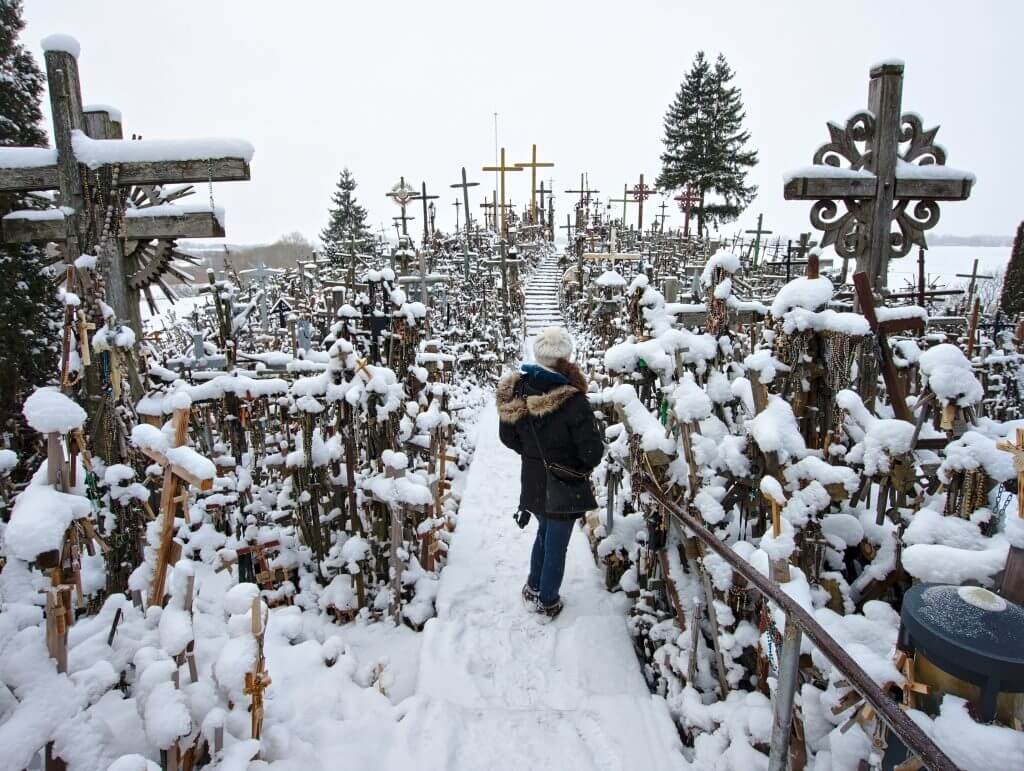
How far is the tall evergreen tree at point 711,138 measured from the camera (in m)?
32.6

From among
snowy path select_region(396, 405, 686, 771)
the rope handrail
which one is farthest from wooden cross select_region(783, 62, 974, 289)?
snowy path select_region(396, 405, 686, 771)

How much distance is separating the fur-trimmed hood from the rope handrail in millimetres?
1135

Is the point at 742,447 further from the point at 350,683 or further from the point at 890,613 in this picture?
the point at 350,683

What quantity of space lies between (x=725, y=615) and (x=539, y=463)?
54.5 inches

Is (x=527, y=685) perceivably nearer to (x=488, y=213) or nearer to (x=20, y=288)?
(x=20, y=288)

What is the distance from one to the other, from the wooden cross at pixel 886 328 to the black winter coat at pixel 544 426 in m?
1.61

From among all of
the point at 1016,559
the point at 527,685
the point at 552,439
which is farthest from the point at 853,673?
the point at 552,439

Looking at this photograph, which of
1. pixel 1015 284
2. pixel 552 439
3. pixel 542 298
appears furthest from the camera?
pixel 542 298

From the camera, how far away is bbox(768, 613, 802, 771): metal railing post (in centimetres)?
203

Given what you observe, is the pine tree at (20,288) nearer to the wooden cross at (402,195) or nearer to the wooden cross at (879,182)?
the wooden cross at (402,195)

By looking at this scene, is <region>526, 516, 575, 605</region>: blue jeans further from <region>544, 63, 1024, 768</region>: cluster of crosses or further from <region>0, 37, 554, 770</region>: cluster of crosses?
<region>0, 37, 554, 770</region>: cluster of crosses

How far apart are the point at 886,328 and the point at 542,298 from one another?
795 inches

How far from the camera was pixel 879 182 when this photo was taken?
3949mm

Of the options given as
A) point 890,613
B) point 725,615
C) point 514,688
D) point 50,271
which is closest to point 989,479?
point 890,613
